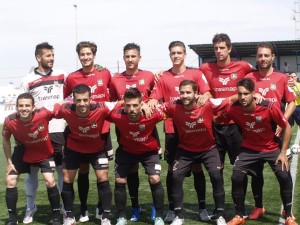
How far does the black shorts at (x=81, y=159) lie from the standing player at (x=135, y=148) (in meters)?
0.17

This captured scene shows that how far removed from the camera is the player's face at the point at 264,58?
17.9ft

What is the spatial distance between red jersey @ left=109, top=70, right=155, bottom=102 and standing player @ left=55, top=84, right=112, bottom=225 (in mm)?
412

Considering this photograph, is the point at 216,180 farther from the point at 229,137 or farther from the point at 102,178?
the point at 102,178

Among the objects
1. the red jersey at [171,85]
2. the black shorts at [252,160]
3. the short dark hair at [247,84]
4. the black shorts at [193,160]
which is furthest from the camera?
the red jersey at [171,85]

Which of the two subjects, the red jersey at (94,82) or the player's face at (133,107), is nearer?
the player's face at (133,107)

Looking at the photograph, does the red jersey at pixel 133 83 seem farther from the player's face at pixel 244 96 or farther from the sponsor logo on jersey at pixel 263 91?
the sponsor logo on jersey at pixel 263 91

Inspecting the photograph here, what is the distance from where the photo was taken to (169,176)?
19.5 ft

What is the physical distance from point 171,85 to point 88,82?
1.01 meters

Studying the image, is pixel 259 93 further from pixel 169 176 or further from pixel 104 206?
pixel 104 206

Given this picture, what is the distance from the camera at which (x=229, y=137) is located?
5.78m

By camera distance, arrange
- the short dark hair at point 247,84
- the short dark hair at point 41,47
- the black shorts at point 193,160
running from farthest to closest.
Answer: the short dark hair at point 41,47 → the black shorts at point 193,160 → the short dark hair at point 247,84

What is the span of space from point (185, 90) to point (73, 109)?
1.29 metres

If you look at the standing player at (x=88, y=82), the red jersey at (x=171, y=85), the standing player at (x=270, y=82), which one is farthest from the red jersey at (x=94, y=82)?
the standing player at (x=270, y=82)

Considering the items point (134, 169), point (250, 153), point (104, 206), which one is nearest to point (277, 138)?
point (250, 153)
